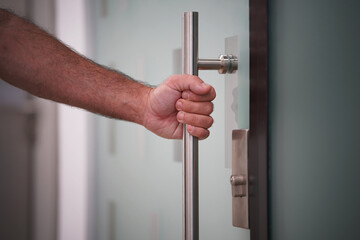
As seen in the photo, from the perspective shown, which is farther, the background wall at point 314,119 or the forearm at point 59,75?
the forearm at point 59,75

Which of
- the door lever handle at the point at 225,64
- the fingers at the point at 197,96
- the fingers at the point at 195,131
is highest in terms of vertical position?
the door lever handle at the point at 225,64

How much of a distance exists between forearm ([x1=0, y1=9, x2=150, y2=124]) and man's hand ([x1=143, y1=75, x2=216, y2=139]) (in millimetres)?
36

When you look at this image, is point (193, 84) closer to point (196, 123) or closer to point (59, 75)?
point (196, 123)

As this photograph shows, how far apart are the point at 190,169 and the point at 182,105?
9 cm

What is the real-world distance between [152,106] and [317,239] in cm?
31

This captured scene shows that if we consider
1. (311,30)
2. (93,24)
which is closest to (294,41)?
(311,30)

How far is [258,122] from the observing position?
469 mm

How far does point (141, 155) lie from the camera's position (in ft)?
2.62

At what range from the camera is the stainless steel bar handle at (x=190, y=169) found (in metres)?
0.40

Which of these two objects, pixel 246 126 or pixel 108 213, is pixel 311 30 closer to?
pixel 246 126

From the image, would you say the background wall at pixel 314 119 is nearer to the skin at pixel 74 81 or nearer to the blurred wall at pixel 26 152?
the skin at pixel 74 81

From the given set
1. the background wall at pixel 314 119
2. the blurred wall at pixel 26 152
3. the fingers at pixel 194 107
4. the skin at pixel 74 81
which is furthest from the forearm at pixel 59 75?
the blurred wall at pixel 26 152

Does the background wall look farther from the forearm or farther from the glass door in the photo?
the forearm

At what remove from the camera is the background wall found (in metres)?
0.34
